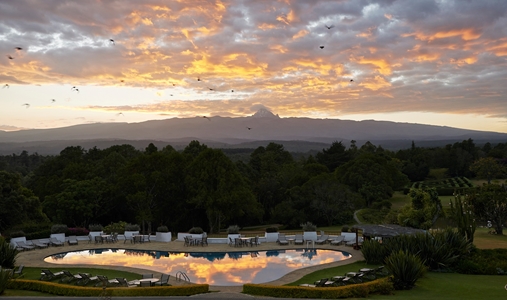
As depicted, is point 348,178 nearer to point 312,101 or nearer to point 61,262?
point 312,101

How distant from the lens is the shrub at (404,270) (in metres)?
14.3

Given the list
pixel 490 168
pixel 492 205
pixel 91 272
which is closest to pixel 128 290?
pixel 91 272

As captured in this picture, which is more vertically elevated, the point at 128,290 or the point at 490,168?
the point at 490,168

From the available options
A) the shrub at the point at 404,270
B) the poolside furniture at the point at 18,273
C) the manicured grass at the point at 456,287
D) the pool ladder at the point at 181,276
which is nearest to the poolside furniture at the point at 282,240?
the pool ladder at the point at 181,276

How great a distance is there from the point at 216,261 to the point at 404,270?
9.23 metres

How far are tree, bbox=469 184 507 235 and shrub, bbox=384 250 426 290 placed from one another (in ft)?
47.4

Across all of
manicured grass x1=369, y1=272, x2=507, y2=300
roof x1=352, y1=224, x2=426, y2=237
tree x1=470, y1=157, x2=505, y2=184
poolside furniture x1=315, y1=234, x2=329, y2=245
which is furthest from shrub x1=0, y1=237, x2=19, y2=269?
tree x1=470, y1=157, x2=505, y2=184

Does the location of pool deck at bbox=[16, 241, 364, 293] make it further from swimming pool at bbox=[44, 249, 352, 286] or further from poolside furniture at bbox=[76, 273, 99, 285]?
poolside furniture at bbox=[76, 273, 99, 285]

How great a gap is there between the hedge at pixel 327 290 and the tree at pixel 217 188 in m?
18.8

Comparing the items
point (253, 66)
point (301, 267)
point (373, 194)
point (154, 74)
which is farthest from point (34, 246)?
point (373, 194)

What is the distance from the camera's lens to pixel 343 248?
22.3m

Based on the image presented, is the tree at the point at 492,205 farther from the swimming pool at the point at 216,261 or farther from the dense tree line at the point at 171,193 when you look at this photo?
the dense tree line at the point at 171,193

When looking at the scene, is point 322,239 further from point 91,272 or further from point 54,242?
point 54,242

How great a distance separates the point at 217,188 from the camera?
111ft
